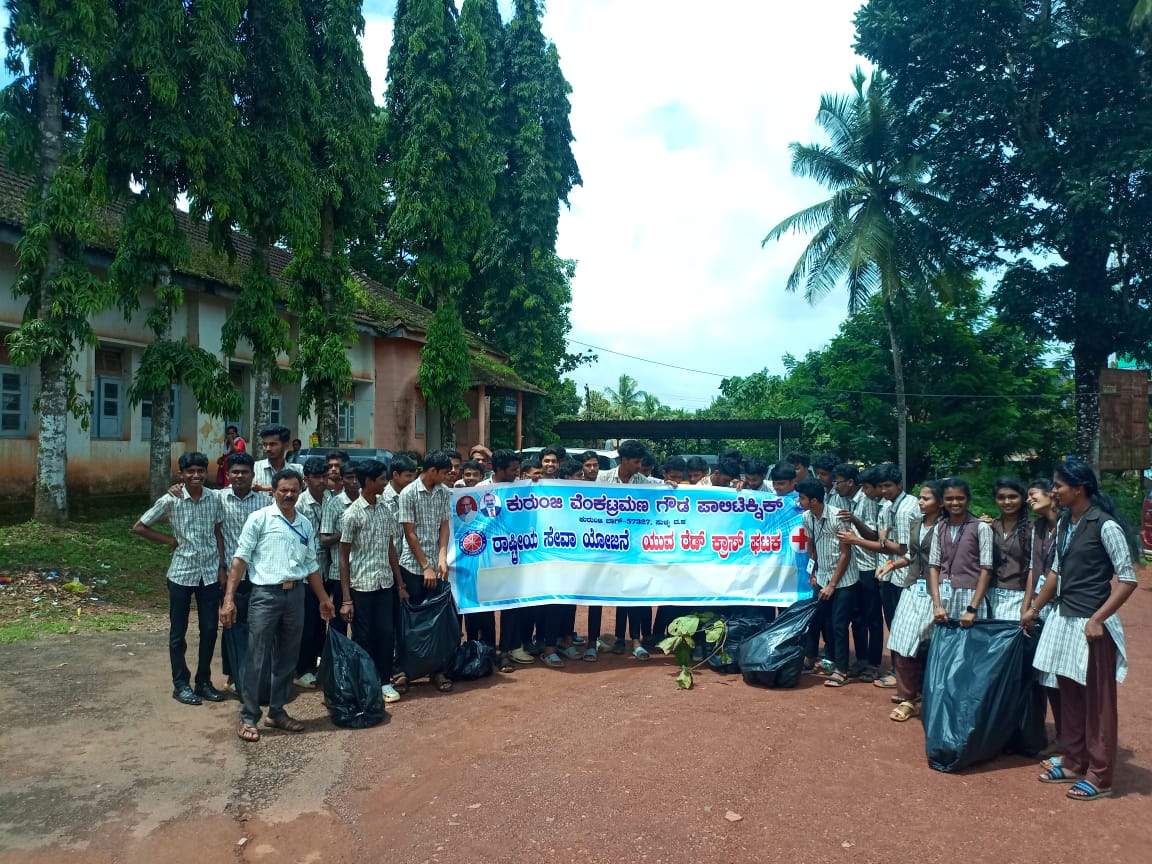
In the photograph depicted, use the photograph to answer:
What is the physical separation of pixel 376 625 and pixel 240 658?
2.93ft

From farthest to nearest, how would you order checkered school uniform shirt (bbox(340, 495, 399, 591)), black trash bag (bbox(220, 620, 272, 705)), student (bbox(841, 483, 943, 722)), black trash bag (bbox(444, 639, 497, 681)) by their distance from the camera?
black trash bag (bbox(444, 639, 497, 681)), checkered school uniform shirt (bbox(340, 495, 399, 591)), black trash bag (bbox(220, 620, 272, 705)), student (bbox(841, 483, 943, 722))

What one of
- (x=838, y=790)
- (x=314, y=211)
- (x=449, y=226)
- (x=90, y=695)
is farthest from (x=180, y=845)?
(x=449, y=226)

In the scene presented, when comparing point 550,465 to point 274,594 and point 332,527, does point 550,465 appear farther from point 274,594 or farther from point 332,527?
point 274,594

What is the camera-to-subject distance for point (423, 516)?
6188 mm

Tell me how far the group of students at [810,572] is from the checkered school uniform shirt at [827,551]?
0.04 ft

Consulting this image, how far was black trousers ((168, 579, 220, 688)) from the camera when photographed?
18.6 feet

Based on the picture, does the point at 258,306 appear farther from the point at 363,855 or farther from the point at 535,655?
the point at 363,855

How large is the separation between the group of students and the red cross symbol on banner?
0.44 ft

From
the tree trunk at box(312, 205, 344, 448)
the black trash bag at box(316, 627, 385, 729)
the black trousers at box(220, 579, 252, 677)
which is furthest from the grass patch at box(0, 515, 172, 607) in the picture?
the black trash bag at box(316, 627, 385, 729)

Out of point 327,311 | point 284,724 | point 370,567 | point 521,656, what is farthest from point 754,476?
point 327,311

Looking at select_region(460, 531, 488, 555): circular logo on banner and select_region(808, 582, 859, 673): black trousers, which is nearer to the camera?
select_region(808, 582, 859, 673): black trousers

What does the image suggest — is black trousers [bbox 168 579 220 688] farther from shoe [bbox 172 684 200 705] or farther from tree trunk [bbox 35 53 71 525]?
tree trunk [bbox 35 53 71 525]

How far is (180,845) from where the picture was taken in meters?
3.96

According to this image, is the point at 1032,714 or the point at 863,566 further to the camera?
the point at 863,566
